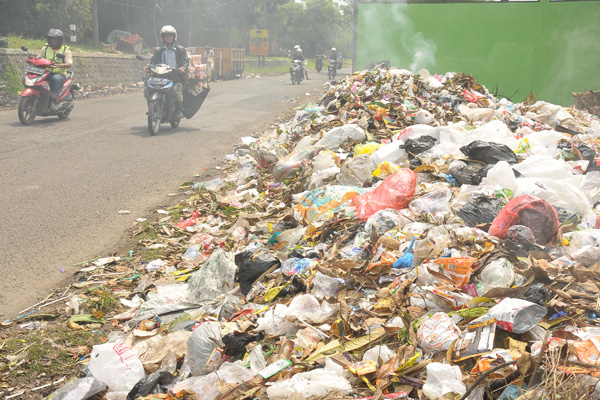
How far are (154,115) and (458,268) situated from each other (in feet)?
25.0

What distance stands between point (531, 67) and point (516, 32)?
34.7 inches

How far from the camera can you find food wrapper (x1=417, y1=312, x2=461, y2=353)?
2.62 m

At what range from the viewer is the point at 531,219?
143 inches

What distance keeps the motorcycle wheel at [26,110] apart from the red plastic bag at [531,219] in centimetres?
886

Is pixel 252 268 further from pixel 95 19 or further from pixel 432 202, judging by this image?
pixel 95 19

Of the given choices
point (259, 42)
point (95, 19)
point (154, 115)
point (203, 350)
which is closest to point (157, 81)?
point (154, 115)

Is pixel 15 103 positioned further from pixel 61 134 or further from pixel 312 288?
pixel 312 288

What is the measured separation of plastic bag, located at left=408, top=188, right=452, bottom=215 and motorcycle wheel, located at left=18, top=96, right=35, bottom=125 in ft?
26.6

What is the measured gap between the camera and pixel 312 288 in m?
3.44

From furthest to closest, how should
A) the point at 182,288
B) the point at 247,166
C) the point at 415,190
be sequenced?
the point at 247,166 < the point at 415,190 < the point at 182,288

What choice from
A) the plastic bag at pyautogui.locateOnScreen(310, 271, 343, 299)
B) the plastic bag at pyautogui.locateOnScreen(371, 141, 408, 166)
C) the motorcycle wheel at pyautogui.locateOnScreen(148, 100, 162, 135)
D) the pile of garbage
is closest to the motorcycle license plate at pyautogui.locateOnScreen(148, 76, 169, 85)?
the motorcycle wheel at pyautogui.locateOnScreen(148, 100, 162, 135)

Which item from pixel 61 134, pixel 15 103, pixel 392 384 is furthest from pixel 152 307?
pixel 15 103

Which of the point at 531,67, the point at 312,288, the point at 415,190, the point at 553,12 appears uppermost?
the point at 553,12

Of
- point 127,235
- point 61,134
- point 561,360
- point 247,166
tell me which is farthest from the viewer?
point 61,134
